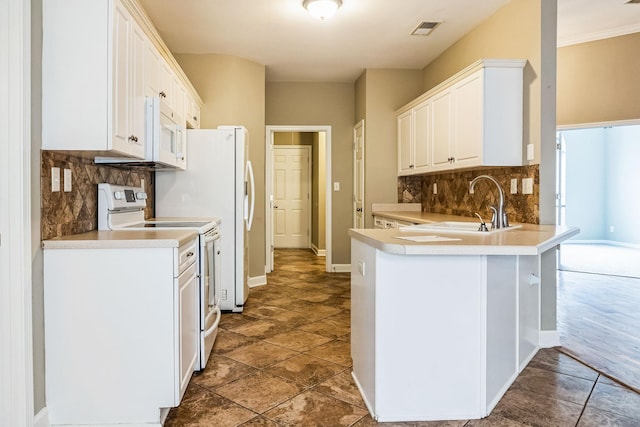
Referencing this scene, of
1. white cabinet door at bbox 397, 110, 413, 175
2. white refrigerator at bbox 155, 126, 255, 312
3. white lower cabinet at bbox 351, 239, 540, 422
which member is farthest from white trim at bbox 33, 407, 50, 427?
white cabinet door at bbox 397, 110, 413, 175

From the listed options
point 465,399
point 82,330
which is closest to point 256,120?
point 82,330

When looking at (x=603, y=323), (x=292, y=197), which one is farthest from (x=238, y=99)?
(x=603, y=323)

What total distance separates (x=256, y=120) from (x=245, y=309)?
7.46 feet

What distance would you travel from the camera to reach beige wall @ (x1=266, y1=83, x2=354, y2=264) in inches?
247

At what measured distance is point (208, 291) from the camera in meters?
3.02

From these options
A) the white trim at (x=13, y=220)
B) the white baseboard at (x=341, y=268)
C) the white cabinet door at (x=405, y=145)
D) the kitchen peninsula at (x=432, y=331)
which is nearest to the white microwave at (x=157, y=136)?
the white trim at (x=13, y=220)

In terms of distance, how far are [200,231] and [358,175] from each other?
3.68 metres

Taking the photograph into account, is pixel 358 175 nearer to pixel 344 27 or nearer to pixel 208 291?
pixel 344 27

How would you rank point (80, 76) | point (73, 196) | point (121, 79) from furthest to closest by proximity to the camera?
point (73, 196), point (121, 79), point (80, 76)

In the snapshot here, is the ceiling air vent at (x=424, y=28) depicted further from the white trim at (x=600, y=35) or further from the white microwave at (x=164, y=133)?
the white microwave at (x=164, y=133)

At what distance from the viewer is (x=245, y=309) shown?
4250 mm

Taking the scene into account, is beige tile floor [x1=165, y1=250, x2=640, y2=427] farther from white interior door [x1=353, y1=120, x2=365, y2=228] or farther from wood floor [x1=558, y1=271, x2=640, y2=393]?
white interior door [x1=353, y1=120, x2=365, y2=228]

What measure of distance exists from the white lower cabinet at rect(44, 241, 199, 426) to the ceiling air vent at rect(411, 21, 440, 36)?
3252 mm

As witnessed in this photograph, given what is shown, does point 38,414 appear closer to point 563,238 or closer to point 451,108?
point 563,238
